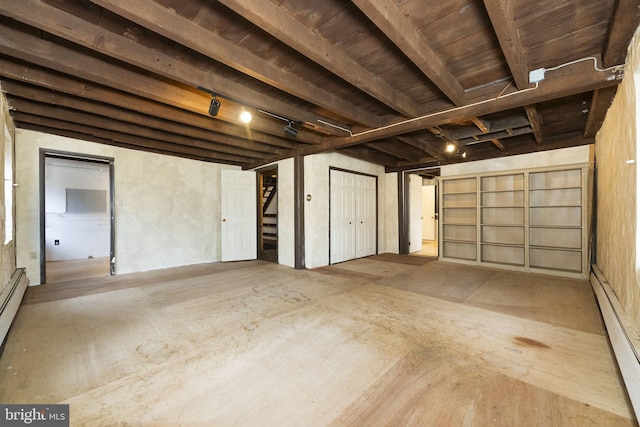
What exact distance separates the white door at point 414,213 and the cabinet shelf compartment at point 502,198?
70.7 inches

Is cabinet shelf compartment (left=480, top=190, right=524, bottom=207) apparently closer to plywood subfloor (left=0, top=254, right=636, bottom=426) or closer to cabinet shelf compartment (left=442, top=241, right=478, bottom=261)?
cabinet shelf compartment (left=442, top=241, right=478, bottom=261)

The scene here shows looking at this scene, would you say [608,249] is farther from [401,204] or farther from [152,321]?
[152,321]

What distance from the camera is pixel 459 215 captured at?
18.5 ft

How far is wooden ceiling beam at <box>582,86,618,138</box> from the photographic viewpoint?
8.60 feet

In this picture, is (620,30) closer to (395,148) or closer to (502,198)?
(395,148)

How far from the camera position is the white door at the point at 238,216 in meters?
5.77

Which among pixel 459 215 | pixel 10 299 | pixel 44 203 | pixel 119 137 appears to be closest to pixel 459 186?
pixel 459 215

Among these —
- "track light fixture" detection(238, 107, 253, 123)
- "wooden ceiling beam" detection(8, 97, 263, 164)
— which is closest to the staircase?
"wooden ceiling beam" detection(8, 97, 263, 164)

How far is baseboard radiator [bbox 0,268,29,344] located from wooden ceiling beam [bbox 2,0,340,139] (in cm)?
243

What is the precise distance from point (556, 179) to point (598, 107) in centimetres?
194

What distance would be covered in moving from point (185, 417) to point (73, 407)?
2.25 feet

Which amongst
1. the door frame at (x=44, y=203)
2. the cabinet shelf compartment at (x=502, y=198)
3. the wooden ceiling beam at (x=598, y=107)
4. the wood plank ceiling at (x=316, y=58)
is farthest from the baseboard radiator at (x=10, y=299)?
the cabinet shelf compartment at (x=502, y=198)

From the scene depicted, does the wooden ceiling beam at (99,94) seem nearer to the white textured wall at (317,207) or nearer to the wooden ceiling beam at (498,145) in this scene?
the white textured wall at (317,207)

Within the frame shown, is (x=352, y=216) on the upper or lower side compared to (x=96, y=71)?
lower
